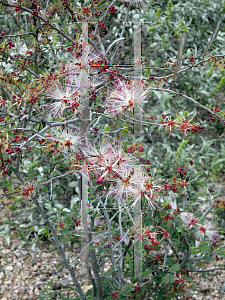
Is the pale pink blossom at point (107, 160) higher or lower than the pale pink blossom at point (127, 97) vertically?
lower

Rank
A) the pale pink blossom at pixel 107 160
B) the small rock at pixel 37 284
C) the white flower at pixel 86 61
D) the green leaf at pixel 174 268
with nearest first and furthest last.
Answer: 1. the pale pink blossom at pixel 107 160
2. the white flower at pixel 86 61
3. the green leaf at pixel 174 268
4. the small rock at pixel 37 284

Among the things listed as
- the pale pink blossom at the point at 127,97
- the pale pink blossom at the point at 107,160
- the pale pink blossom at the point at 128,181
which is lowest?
the pale pink blossom at the point at 128,181

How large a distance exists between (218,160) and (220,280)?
3.00 ft

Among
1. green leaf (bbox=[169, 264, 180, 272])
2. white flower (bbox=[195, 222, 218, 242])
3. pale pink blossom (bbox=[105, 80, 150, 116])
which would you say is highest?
pale pink blossom (bbox=[105, 80, 150, 116])

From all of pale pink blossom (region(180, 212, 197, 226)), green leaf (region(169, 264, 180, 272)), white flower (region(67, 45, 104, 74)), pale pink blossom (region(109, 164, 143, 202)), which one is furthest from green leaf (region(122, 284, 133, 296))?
white flower (region(67, 45, 104, 74))

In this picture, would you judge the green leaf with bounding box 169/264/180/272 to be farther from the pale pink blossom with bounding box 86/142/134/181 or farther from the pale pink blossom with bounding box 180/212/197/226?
the pale pink blossom with bounding box 86/142/134/181

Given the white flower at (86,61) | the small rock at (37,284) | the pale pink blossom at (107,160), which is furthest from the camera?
the small rock at (37,284)

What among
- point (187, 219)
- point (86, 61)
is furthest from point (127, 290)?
point (86, 61)

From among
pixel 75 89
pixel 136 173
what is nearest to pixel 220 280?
pixel 136 173

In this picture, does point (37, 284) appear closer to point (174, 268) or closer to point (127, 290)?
point (127, 290)

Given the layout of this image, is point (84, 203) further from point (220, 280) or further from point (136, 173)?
point (220, 280)

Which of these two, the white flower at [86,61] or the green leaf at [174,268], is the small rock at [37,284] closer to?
the green leaf at [174,268]

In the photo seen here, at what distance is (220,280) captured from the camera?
180 cm

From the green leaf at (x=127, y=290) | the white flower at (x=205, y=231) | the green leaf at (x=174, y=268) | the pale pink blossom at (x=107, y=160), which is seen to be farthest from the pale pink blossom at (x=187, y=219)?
the pale pink blossom at (x=107, y=160)
